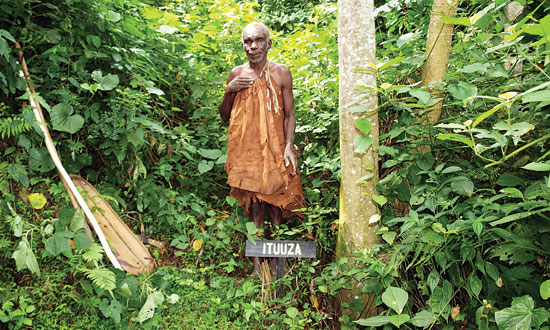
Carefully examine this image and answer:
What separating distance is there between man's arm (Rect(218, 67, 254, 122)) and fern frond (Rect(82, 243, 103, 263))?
1.36m

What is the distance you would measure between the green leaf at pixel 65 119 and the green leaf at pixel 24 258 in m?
1.02

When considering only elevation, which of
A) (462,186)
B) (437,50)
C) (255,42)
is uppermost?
(255,42)

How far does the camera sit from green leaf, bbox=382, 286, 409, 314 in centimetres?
211

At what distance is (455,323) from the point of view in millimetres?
2328

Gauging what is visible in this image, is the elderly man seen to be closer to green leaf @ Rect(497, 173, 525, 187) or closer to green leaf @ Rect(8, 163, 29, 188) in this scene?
green leaf @ Rect(497, 173, 525, 187)

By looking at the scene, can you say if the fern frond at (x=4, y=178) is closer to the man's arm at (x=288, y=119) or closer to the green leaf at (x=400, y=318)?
the man's arm at (x=288, y=119)

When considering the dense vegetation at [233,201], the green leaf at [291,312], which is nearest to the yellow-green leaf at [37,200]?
the dense vegetation at [233,201]

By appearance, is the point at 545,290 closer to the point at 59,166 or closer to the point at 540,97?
the point at 540,97

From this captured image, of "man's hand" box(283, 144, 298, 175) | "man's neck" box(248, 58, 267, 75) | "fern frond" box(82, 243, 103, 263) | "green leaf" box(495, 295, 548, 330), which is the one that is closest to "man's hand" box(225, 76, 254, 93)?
"man's neck" box(248, 58, 267, 75)

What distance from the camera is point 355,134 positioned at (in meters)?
2.62

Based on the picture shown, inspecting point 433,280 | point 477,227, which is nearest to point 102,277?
point 433,280

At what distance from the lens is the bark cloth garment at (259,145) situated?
2.98 meters

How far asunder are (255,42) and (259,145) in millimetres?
766

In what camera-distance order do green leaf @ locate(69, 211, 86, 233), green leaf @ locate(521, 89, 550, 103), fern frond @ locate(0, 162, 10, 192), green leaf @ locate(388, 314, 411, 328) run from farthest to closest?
fern frond @ locate(0, 162, 10, 192), green leaf @ locate(69, 211, 86, 233), green leaf @ locate(388, 314, 411, 328), green leaf @ locate(521, 89, 550, 103)
